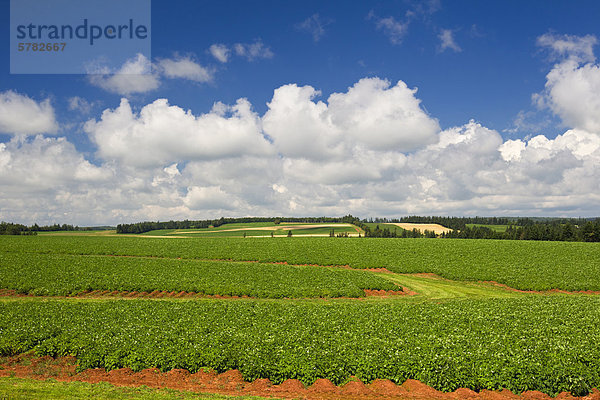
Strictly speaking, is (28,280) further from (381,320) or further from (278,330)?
(381,320)

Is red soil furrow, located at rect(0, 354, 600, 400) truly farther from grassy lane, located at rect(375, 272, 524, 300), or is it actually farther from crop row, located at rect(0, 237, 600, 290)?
crop row, located at rect(0, 237, 600, 290)

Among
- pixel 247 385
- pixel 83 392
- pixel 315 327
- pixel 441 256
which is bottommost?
pixel 441 256

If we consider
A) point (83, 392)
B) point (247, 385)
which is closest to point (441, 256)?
point (247, 385)

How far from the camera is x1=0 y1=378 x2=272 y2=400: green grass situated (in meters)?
11.7

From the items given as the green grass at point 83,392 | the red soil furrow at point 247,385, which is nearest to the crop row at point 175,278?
the red soil furrow at point 247,385

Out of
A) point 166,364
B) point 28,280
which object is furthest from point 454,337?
point 28,280

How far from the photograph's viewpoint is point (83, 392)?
12.5 m

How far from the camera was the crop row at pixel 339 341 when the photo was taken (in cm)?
1356

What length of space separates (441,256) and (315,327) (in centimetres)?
4168

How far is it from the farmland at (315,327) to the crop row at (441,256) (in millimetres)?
865

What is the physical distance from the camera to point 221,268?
4194 centimetres

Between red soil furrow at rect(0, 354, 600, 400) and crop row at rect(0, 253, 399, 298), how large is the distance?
16.4m

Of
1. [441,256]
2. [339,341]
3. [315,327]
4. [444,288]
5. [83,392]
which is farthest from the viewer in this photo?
[441,256]

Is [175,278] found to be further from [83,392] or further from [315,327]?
[83,392]
